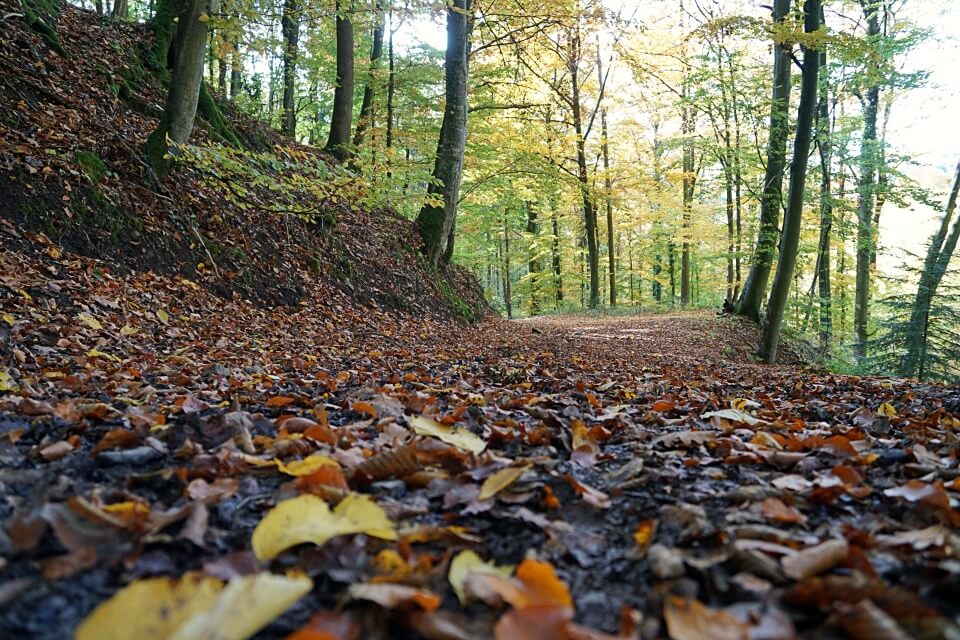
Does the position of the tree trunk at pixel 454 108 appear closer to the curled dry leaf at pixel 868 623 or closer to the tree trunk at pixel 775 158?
the tree trunk at pixel 775 158

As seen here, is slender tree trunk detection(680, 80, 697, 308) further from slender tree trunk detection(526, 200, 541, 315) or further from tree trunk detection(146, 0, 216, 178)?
tree trunk detection(146, 0, 216, 178)

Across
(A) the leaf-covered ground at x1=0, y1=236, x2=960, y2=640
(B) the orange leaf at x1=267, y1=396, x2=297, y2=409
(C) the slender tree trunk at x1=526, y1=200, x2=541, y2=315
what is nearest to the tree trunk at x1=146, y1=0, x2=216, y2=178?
(A) the leaf-covered ground at x1=0, y1=236, x2=960, y2=640

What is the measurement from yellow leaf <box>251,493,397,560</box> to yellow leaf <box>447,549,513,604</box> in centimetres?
18

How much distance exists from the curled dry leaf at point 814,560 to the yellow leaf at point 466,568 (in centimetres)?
55

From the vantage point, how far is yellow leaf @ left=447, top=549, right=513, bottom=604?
106 centimetres

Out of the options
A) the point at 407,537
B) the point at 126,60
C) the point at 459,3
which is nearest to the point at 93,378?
the point at 407,537

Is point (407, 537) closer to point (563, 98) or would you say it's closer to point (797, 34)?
point (797, 34)

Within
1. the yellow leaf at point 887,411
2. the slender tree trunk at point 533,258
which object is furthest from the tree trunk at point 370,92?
the yellow leaf at point 887,411

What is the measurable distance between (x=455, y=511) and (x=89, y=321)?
12.6ft

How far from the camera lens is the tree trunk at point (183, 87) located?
5973 millimetres

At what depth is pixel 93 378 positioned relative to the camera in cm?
292

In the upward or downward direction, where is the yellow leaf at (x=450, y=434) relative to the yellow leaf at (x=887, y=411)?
upward

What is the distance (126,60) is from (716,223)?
20494mm

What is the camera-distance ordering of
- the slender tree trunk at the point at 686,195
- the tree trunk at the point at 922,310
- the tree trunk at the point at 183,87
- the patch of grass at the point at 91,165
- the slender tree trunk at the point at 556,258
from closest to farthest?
the patch of grass at the point at 91,165 → the tree trunk at the point at 183,87 → the tree trunk at the point at 922,310 → the slender tree trunk at the point at 686,195 → the slender tree trunk at the point at 556,258
